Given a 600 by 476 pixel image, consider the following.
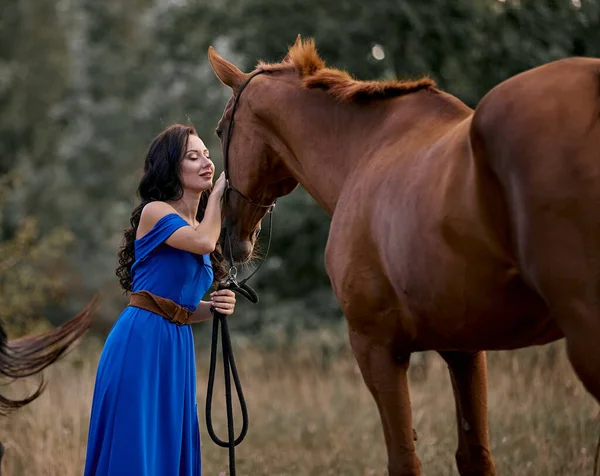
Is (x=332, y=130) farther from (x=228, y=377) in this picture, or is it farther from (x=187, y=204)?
(x=228, y=377)

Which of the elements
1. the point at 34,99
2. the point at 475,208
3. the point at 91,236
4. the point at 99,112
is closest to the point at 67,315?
the point at 91,236

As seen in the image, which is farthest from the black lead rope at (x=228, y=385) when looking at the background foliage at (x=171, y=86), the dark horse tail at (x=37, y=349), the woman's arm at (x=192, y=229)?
the background foliage at (x=171, y=86)

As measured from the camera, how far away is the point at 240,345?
1039 centimetres

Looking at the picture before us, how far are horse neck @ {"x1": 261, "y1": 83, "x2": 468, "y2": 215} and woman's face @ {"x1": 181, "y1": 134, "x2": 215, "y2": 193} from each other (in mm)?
346

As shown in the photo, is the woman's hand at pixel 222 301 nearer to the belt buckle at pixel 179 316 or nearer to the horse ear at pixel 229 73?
the belt buckle at pixel 179 316

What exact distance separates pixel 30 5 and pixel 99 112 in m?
5.78

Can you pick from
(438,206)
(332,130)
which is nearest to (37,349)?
(332,130)

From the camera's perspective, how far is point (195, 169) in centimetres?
373

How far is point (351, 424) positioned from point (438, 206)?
428 cm

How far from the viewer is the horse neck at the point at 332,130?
342 centimetres

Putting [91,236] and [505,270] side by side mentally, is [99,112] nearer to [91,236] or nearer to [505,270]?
[91,236]

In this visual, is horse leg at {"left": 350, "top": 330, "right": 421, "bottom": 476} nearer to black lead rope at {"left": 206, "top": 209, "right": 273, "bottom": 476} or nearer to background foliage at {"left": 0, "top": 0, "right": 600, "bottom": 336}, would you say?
black lead rope at {"left": 206, "top": 209, "right": 273, "bottom": 476}

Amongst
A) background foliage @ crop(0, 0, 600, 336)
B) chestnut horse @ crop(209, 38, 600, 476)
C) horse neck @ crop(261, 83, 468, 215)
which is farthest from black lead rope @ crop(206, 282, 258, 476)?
background foliage @ crop(0, 0, 600, 336)

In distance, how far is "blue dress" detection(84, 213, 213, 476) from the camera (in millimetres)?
3527
